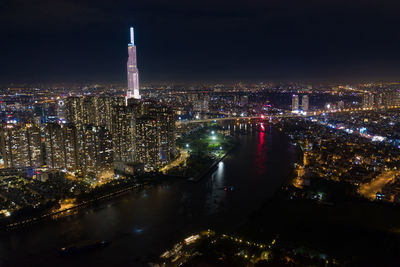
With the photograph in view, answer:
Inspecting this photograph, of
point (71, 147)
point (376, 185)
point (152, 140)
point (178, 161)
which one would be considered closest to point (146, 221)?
point (152, 140)

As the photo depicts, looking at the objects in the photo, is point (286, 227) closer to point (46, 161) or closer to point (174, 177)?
point (174, 177)

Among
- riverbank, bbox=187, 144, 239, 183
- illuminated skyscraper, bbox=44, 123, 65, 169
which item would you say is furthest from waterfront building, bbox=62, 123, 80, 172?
riverbank, bbox=187, 144, 239, 183

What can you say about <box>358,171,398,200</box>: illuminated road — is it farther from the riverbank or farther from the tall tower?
the tall tower

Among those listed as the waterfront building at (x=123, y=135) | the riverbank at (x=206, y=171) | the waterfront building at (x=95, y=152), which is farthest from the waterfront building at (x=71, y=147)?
the riverbank at (x=206, y=171)

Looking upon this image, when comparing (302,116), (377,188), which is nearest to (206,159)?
(377,188)

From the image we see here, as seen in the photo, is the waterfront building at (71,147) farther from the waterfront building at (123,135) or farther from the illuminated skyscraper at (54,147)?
the waterfront building at (123,135)

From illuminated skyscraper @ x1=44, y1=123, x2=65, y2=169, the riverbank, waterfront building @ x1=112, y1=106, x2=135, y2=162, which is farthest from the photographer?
waterfront building @ x1=112, y1=106, x2=135, y2=162

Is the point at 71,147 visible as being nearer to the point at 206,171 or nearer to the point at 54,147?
the point at 54,147
